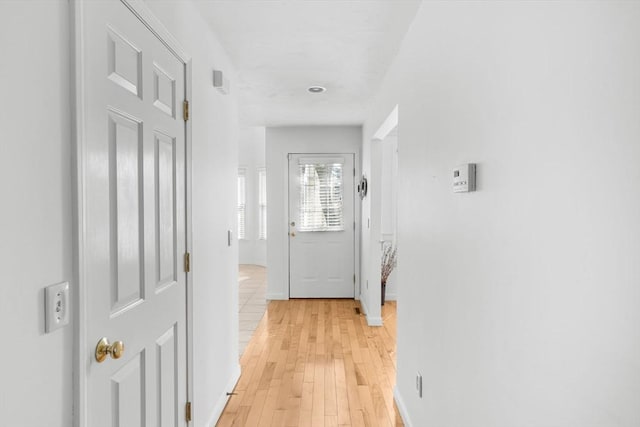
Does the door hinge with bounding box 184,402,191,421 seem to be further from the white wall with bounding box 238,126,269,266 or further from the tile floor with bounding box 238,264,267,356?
the white wall with bounding box 238,126,269,266

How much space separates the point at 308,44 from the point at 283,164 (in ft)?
10.5

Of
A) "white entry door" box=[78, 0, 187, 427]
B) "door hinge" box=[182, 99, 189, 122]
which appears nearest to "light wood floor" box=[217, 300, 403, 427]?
"white entry door" box=[78, 0, 187, 427]

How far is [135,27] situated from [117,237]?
76 centimetres

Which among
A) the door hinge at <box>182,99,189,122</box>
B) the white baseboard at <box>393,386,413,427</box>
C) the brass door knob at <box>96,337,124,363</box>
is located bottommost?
the white baseboard at <box>393,386,413,427</box>

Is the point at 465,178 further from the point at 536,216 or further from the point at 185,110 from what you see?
the point at 185,110

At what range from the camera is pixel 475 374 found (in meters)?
1.42

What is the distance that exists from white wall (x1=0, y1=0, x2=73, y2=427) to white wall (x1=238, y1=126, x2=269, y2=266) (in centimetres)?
845

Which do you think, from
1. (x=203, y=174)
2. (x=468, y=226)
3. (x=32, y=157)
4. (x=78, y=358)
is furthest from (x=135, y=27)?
(x=468, y=226)

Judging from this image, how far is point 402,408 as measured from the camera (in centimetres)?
266

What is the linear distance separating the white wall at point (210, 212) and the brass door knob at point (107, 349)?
89cm

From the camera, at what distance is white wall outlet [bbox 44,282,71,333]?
3.25 feet

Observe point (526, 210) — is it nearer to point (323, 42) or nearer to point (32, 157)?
point (32, 157)

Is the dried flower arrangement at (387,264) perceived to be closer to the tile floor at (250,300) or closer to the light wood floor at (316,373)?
the light wood floor at (316,373)

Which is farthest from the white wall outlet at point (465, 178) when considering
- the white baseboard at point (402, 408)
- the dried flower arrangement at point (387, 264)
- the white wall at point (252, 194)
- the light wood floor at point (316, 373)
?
the white wall at point (252, 194)
